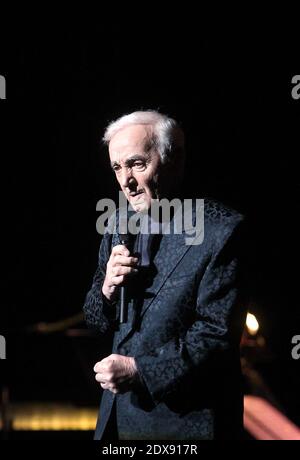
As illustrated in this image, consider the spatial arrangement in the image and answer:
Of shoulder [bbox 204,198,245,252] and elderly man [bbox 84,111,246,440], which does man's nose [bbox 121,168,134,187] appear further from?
shoulder [bbox 204,198,245,252]

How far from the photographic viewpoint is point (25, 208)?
4055 mm

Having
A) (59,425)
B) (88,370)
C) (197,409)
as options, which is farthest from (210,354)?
(88,370)

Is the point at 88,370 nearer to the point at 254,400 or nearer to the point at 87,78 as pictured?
the point at 254,400

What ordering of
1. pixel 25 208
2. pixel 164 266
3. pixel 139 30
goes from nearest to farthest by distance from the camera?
1. pixel 164 266
2. pixel 139 30
3. pixel 25 208

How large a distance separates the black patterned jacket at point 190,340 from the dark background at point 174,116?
122 cm

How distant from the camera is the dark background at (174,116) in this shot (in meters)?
3.05

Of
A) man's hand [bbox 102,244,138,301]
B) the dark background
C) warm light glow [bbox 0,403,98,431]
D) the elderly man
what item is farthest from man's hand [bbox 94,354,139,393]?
warm light glow [bbox 0,403,98,431]

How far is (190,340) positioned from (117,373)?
165 millimetres

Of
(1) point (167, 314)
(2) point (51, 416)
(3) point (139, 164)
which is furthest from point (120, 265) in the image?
(2) point (51, 416)

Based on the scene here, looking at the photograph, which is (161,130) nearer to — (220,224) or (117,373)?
(220,224)

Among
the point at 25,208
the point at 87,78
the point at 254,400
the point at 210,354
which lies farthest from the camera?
the point at 25,208

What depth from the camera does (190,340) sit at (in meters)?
1.35

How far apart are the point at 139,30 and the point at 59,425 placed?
2307mm

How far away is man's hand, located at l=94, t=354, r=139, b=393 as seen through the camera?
1.31m
